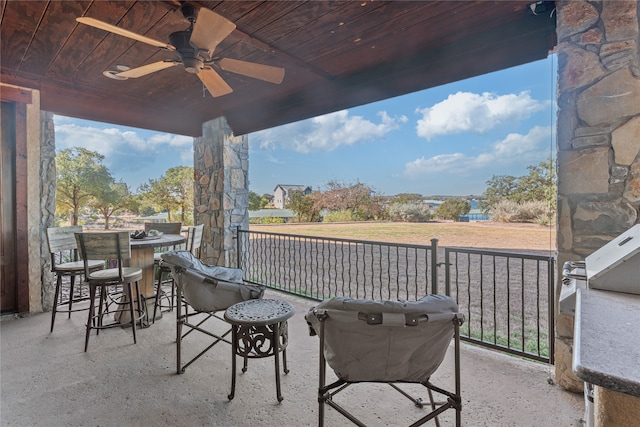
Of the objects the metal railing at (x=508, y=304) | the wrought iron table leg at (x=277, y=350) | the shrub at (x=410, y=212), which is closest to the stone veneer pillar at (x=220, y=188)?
the wrought iron table leg at (x=277, y=350)

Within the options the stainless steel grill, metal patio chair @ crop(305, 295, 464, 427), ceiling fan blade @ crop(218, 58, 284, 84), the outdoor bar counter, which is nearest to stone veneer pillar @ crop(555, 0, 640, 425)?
Answer: the stainless steel grill

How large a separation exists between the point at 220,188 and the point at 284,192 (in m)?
4.42

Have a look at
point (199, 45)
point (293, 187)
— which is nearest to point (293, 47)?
point (199, 45)

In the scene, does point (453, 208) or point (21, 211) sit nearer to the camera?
point (21, 211)

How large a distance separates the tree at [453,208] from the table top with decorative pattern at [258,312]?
5190 millimetres

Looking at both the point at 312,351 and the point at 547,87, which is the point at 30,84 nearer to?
the point at 312,351

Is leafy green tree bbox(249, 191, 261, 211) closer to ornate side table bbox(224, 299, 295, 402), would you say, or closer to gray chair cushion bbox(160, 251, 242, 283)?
gray chair cushion bbox(160, 251, 242, 283)

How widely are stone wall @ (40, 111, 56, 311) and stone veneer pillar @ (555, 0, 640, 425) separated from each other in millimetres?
4796

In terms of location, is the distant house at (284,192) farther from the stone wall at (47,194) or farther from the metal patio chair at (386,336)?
the metal patio chair at (386,336)

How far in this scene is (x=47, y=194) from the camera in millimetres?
3412

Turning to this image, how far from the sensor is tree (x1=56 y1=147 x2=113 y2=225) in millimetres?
5352

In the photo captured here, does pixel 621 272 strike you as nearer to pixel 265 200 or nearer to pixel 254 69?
pixel 254 69

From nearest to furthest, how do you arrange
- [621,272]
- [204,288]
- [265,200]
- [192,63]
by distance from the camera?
[621,272]
[204,288]
[192,63]
[265,200]

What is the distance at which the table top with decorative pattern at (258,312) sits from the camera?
1746mm
